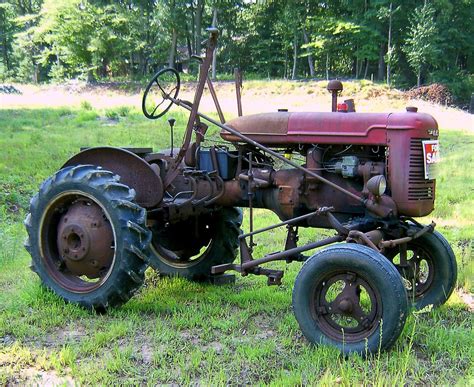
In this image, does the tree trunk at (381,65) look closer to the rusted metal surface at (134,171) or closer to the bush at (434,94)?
the bush at (434,94)

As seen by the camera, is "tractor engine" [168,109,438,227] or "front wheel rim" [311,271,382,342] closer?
"front wheel rim" [311,271,382,342]

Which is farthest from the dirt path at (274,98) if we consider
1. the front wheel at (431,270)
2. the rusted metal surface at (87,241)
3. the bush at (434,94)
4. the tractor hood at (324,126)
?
the rusted metal surface at (87,241)

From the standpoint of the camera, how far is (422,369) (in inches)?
129

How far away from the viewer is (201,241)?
5.54 metres

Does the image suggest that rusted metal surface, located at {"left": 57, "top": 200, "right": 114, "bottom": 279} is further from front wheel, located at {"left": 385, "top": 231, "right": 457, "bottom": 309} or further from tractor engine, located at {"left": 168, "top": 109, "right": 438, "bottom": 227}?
front wheel, located at {"left": 385, "top": 231, "right": 457, "bottom": 309}

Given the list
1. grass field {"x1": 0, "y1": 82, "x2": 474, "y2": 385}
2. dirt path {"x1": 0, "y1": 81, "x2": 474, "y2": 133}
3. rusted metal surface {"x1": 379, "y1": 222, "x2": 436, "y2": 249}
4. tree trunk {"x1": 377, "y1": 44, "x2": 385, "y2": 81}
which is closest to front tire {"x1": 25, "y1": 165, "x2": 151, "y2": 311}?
grass field {"x1": 0, "y1": 82, "x2": 474, "y2": 385}

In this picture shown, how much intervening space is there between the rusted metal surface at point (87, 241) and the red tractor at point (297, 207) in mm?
11

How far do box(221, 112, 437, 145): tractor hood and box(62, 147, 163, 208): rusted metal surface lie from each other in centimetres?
71

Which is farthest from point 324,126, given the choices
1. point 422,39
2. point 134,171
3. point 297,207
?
point 422,39

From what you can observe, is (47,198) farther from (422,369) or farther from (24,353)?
(422,369)

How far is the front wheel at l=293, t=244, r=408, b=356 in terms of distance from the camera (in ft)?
11.0

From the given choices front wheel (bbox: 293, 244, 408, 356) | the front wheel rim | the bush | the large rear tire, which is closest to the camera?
front wheel (bbox: 293, 244, 408, 356)

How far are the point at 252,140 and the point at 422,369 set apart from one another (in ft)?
6.91

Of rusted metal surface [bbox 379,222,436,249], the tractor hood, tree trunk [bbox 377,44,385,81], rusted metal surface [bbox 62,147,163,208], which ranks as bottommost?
rusted metal surface [bbox 379,222,436,249]
